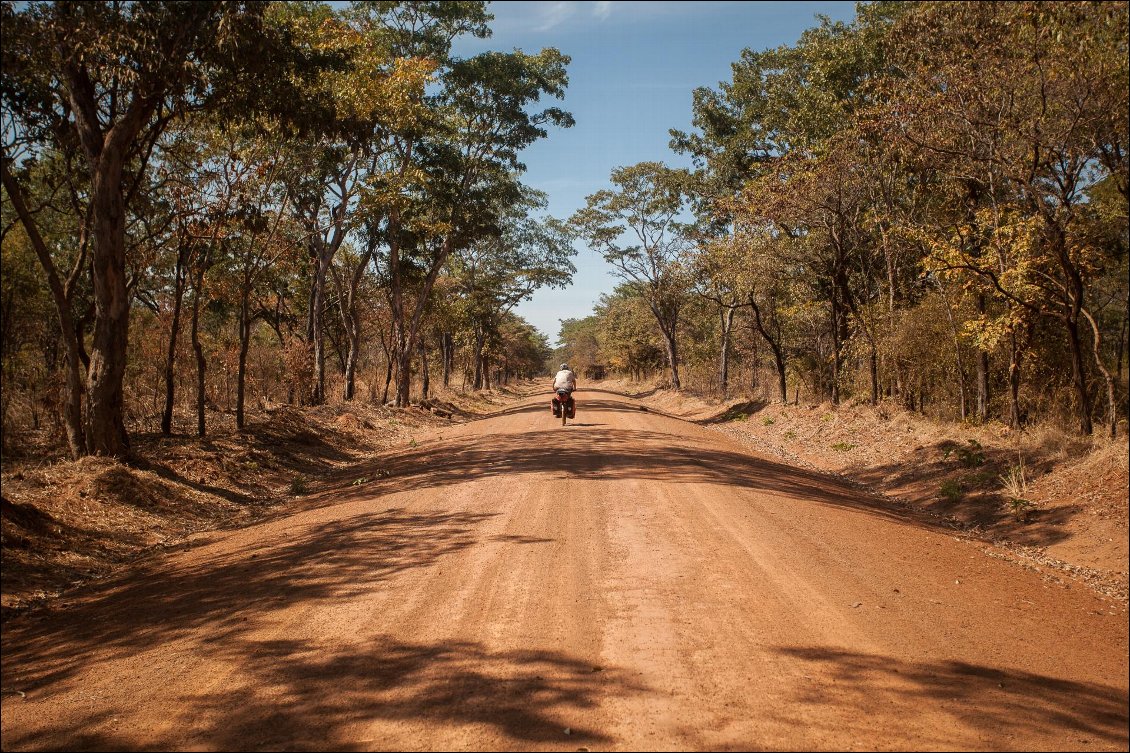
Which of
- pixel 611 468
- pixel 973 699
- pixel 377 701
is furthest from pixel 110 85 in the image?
pixel 973 699

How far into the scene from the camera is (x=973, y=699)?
412 cm

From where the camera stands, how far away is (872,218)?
742 inches

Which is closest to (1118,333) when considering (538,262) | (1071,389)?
(1071,389)

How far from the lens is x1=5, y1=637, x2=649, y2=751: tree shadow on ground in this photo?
12.9ft

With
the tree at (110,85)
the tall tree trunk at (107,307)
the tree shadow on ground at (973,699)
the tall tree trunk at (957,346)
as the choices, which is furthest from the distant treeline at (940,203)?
the tall tree trunk at (107,307)

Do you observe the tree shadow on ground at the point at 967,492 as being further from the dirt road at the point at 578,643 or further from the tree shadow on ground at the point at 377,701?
the tree shadow on ground at the point at 377,701

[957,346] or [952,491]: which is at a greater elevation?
[957,346]

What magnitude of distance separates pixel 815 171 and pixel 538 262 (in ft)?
93.3

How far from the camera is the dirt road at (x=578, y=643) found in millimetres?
3959

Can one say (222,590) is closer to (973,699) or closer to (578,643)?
(578,643)

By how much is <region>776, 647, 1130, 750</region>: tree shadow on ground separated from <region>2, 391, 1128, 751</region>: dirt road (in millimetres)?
16

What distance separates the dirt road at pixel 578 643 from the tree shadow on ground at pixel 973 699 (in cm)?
2

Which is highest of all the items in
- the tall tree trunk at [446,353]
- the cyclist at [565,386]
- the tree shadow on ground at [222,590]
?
the tall tree trunk at [446,353]

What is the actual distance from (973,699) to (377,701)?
3437 millimetres
